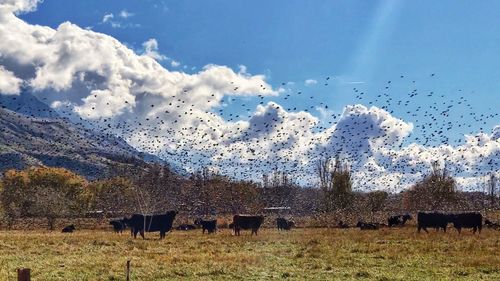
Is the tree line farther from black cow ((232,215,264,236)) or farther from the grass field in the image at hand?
the grass field

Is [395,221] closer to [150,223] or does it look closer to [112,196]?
[150,223]

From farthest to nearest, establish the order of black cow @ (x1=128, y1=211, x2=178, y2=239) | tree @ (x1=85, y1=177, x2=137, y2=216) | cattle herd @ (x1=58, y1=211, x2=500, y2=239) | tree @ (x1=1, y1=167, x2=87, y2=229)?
tree @ (x1=85, y1=177, x2=137, y2=216)
tree @ (x1=1, y1=167, x2=87, y2=229)
cattle herd @ (x1=58, y1=211, x2=500, y2=239)
black cow @ (x1=128, y1=211, x2=178, y2=239)

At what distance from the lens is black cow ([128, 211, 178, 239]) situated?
53.4 meters

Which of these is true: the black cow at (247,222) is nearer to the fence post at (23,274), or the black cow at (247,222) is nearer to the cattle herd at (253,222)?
the cattle herd at (253,222)

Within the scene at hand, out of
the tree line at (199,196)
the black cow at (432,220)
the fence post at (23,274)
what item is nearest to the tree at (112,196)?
the tree line at (199,196)

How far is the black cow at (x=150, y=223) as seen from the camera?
53.4 metres

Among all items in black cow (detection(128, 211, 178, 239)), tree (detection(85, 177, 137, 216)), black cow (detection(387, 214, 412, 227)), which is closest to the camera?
black cow (detection(128, 211, 178, 239))

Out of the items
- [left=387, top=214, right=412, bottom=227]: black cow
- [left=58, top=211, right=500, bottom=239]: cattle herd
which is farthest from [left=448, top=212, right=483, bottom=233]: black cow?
[left=387, top=214, right=412, bottom=227]: black cow

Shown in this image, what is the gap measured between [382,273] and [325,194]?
87041 millimetres

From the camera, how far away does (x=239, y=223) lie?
60.1 metres

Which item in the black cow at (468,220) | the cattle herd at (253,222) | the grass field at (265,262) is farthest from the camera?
the black cow at (468,220)

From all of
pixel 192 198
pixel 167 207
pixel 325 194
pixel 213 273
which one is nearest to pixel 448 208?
pixel 325 194

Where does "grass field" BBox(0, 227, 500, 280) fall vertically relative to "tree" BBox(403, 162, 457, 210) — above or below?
below

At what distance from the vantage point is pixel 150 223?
184 ft
